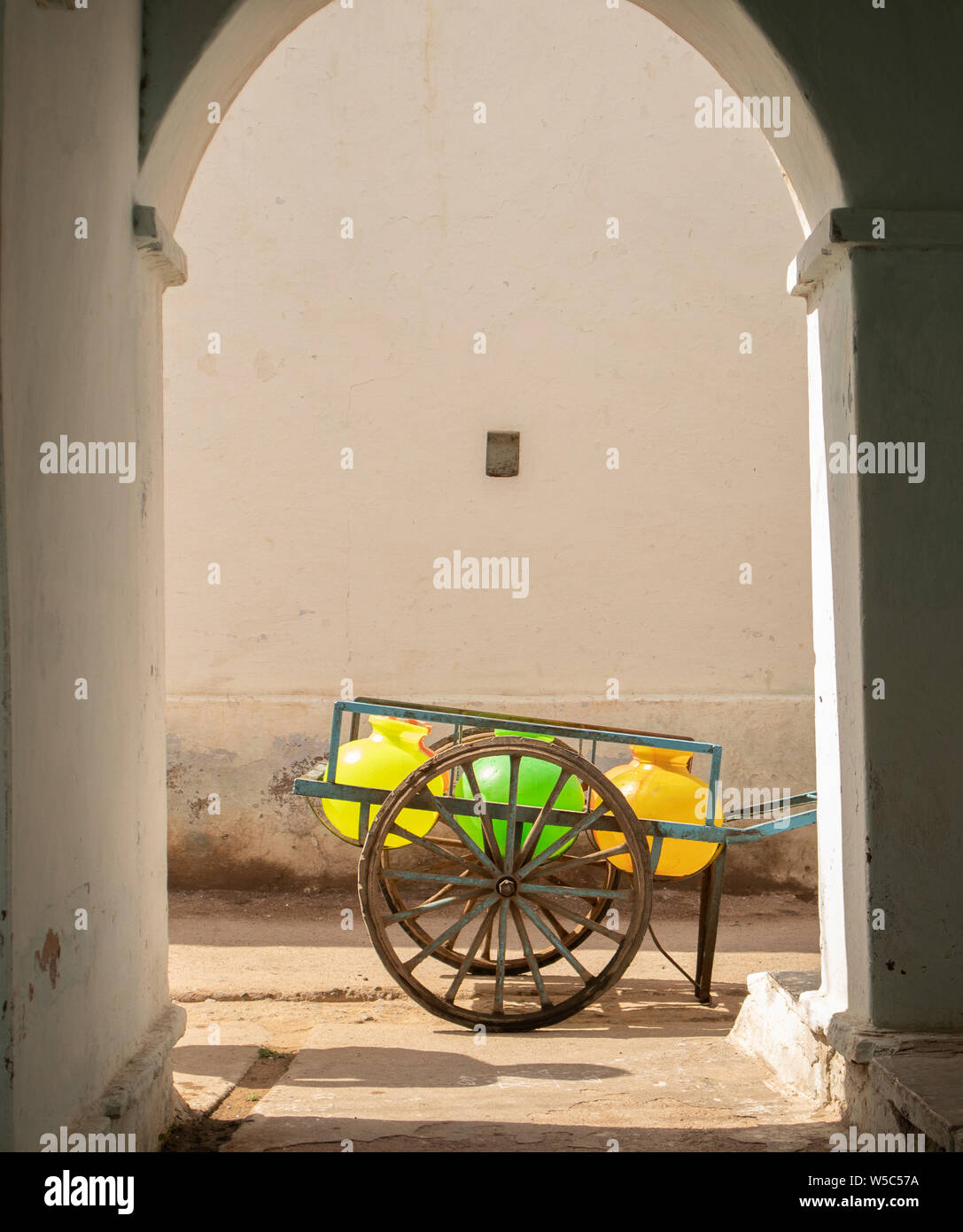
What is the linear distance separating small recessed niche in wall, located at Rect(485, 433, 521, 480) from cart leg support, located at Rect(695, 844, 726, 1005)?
10.5ft

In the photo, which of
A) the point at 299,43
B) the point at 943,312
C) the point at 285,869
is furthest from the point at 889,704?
the point at 299,43

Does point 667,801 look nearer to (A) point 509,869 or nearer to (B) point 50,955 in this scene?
(A) point 509,869

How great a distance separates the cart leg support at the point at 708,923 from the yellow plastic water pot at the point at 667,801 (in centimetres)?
9

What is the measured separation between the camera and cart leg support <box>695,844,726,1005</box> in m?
4.94

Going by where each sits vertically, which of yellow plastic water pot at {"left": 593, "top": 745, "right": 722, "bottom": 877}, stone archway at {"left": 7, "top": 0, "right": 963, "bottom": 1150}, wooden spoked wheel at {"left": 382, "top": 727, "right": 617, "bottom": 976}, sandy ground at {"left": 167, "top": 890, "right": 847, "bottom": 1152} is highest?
stone archway at {"left": 7, "top": 0, "right": 963, "bottom": 1150}

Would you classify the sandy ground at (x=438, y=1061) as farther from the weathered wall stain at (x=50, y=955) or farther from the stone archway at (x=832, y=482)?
the weathered wall stain at (x=50, y=955)

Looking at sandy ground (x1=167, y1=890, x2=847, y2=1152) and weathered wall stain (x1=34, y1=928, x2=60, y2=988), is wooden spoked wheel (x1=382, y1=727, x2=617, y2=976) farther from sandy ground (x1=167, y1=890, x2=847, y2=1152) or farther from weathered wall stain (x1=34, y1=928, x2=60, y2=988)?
weathered wall stain (x1=34, y1=928, x2=60, y2=988)

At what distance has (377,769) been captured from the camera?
4.98 m

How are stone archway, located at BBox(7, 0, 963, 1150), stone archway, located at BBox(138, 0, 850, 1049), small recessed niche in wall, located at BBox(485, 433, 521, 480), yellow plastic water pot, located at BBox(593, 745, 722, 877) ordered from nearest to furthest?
stone archway, located at BBox(7, 0, 963, 1150), stone archway, located at BBox(138, 0, 850, 1049), yellow plastic water pot, located at BBox(593, 745, 722, 877), small recessed niche in wall, located at BBox(485, 433, 521, 480)

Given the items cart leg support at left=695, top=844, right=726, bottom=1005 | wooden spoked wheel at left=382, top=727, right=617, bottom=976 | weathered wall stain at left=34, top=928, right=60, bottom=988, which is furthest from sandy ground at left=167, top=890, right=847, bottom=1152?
weathered wall stain at left=34, top=928, right=60, bottom=988

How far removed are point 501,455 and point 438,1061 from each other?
415 centimetres

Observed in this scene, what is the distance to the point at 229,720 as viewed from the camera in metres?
7.25

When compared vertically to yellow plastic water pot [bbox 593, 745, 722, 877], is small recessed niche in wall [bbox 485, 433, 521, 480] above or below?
above
